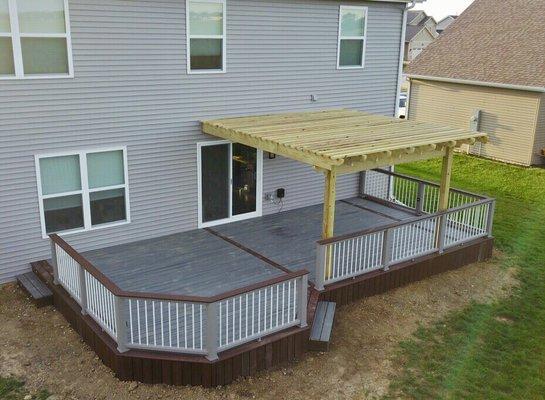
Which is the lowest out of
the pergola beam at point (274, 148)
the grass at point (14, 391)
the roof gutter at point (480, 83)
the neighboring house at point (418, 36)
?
the grass at point (14, 391)

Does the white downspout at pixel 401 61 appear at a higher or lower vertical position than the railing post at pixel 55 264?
higher

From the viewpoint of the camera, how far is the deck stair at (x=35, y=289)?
9031 millimetres

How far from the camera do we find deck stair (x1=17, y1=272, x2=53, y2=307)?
903 centimetres

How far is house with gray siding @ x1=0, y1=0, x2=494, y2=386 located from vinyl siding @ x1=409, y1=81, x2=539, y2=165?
9.35 m

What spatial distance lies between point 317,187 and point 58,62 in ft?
21.7

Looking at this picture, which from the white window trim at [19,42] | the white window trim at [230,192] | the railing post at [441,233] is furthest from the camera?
the white window trim at [230,192]

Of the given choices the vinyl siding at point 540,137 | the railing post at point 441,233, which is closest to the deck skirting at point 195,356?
the railing post at point 441,233

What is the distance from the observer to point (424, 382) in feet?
24.7

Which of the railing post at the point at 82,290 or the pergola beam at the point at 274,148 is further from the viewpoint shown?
the pergola beam at the point at 274,148

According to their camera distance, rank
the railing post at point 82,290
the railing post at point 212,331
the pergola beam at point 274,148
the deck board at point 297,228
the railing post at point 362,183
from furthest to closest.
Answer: the railing post at point 362,183 → the deck board at point 297,228 → the pergola beam at point 274,148 → the railing post at point 82,290 → the railing post at point 212,331

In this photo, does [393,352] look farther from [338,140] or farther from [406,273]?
[338,140]

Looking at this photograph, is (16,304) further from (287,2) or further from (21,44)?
(287,2)

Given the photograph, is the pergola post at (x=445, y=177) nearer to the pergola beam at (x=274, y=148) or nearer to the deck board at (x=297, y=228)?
the deck board at (x=297, y=228)

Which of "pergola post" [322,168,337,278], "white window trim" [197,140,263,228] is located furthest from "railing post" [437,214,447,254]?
"white window trim" [197,140,263,228]
